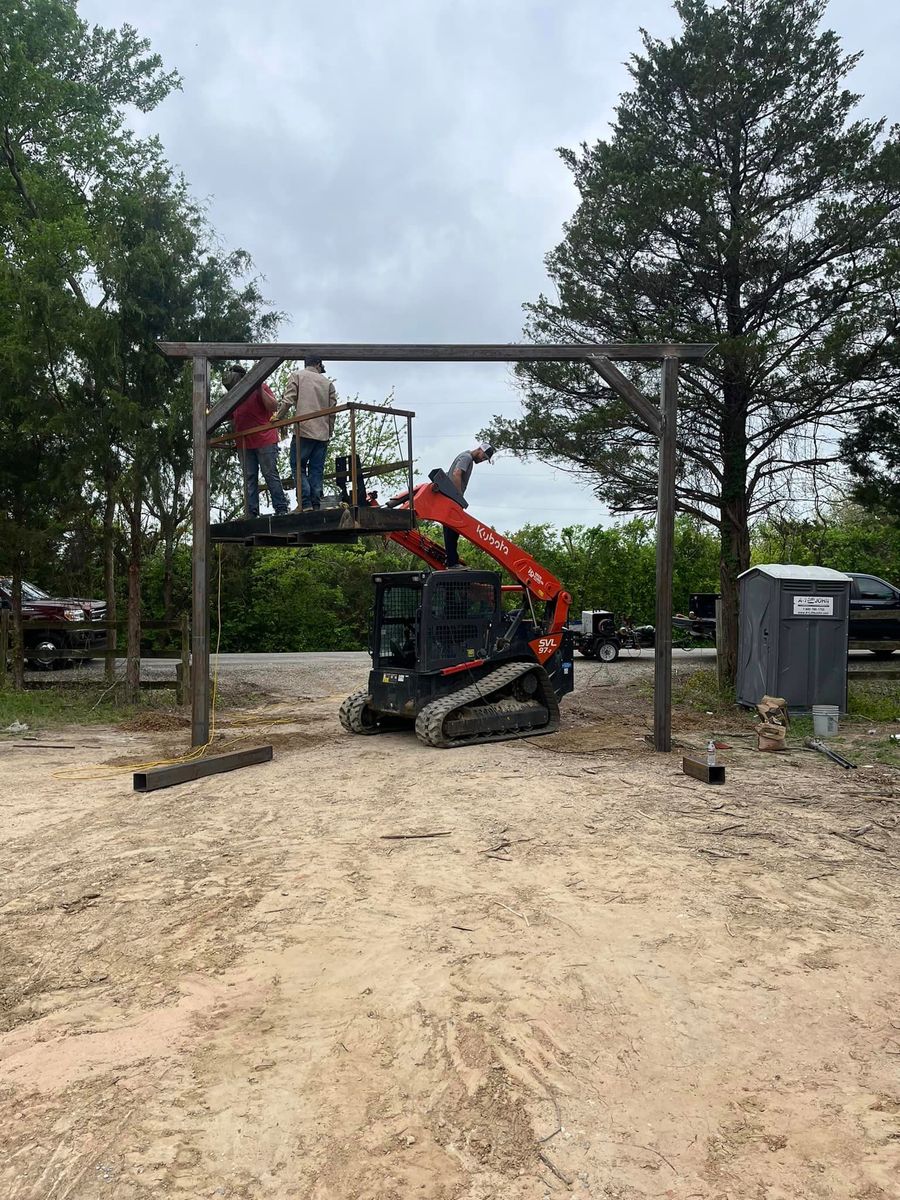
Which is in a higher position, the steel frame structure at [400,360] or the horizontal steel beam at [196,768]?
the steel frame structure at [400,360]

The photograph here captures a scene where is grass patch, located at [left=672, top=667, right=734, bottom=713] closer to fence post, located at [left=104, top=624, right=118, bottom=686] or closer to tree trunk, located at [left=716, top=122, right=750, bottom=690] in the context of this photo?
tree trunk, located at [left=716, top=122, right=750, bottom=690]

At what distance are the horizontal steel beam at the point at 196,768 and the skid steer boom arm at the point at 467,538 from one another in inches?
109

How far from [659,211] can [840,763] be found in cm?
766

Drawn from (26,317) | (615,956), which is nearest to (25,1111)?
(615,956)

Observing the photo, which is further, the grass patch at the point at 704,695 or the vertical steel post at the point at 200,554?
the grass patch at the point at 704,695

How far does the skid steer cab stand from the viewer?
1020 centimetres

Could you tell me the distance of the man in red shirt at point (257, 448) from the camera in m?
9.57

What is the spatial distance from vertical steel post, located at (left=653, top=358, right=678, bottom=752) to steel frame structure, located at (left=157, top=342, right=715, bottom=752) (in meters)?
→ 0.01

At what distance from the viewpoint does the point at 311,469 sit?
945cm

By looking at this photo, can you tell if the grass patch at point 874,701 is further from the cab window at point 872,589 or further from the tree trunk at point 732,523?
the cab window at point 872,589

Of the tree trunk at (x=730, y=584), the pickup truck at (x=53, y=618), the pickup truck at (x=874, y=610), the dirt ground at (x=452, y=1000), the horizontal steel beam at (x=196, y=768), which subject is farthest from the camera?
the pickup truck at (x=874, y=610)

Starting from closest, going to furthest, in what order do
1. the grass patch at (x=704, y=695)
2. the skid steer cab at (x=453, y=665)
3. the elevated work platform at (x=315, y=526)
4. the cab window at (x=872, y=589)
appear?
1. the elevated work platform at (x=315, y=526)
2. the skid steer cab at (x=453, y=665)
3. the grass patch at (x=704, y=695)
4. the cab window at (x=872, y=589)

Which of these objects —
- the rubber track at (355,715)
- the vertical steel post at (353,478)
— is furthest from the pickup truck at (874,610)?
the vertical steel post at (353,478)

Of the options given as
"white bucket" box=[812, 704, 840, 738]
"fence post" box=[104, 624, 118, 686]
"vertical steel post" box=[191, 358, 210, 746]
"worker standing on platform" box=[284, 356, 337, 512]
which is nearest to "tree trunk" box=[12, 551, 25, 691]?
"fence post" box=[104, 624, 118, 686]
